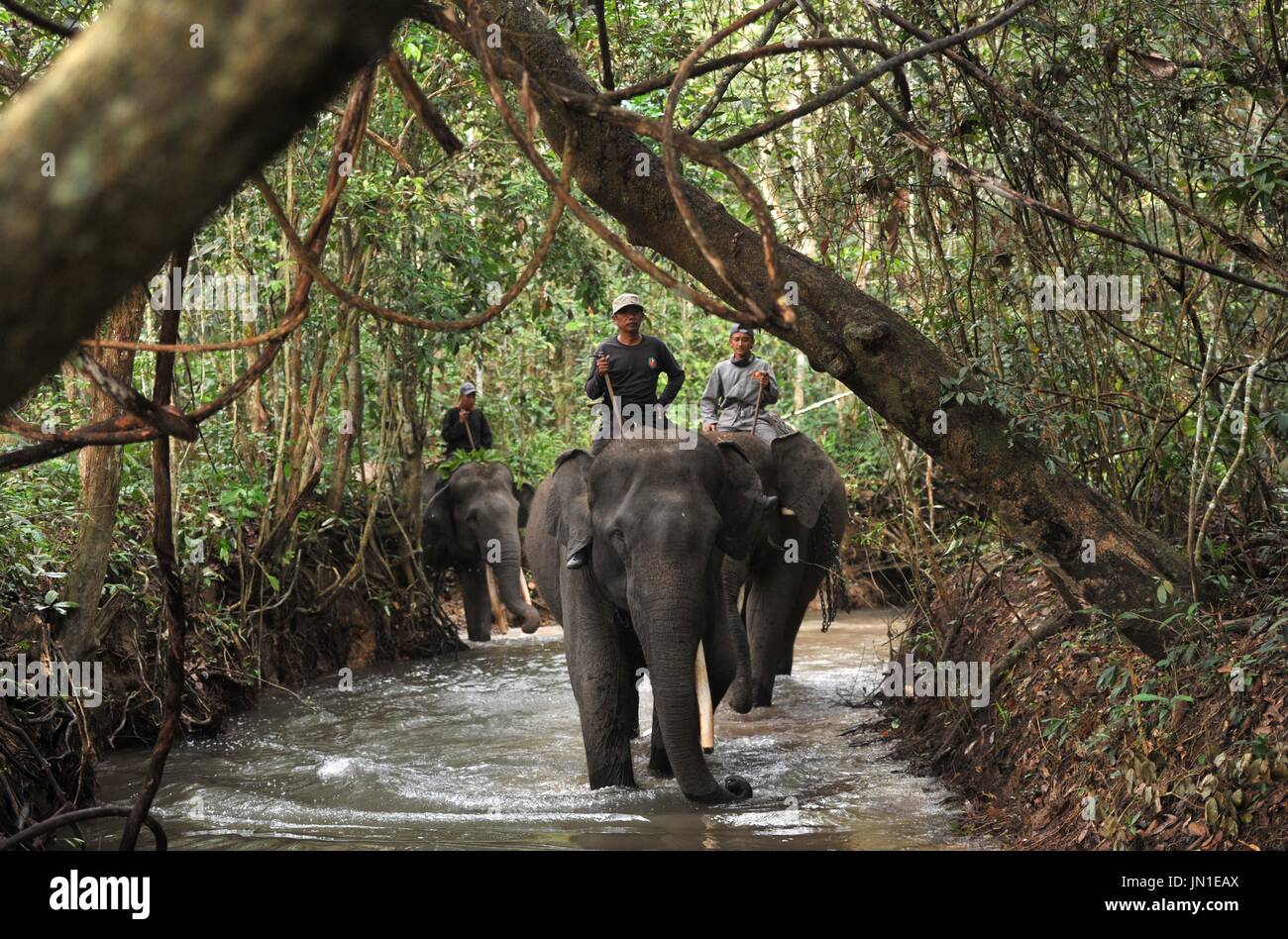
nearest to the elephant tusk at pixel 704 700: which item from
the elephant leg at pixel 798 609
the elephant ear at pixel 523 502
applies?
the elephant leg at pixel 798 609

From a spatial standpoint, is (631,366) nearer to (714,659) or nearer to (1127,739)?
(714,659)

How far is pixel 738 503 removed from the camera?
8.62 metres

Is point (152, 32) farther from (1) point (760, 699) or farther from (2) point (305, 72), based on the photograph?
(1) point (760, 699)

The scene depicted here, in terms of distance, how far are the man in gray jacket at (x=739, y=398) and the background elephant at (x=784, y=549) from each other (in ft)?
0.98

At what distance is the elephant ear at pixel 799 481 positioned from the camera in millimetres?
11266

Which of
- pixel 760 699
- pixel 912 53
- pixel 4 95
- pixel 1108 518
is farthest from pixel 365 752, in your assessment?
pixel 912 53

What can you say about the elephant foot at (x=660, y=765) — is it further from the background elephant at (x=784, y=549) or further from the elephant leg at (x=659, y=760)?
the background elephant at (x=784, y=549)

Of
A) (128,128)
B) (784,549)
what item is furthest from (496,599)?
(128,128)

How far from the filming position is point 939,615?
961 cm

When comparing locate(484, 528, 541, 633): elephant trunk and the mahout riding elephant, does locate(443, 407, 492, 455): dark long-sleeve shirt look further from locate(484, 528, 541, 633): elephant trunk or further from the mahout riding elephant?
the mahout riding elephant

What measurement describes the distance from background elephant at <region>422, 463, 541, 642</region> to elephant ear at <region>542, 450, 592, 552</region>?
5.96 meters

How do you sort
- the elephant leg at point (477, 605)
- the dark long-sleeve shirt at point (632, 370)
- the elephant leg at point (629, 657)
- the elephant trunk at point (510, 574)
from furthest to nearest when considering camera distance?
the elephant leg at point (477, 605) → the elephant trunk at point (510, 574) → the dark long-sleeve shirt at point (632, 370) → the elephant leg at point (629, 657)

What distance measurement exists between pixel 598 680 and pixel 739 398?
Result: 4091 mm

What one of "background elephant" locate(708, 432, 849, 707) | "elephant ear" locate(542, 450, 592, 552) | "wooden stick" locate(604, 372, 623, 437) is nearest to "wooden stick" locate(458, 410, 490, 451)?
"background elephant" locate(708, 432, 849, 707)
